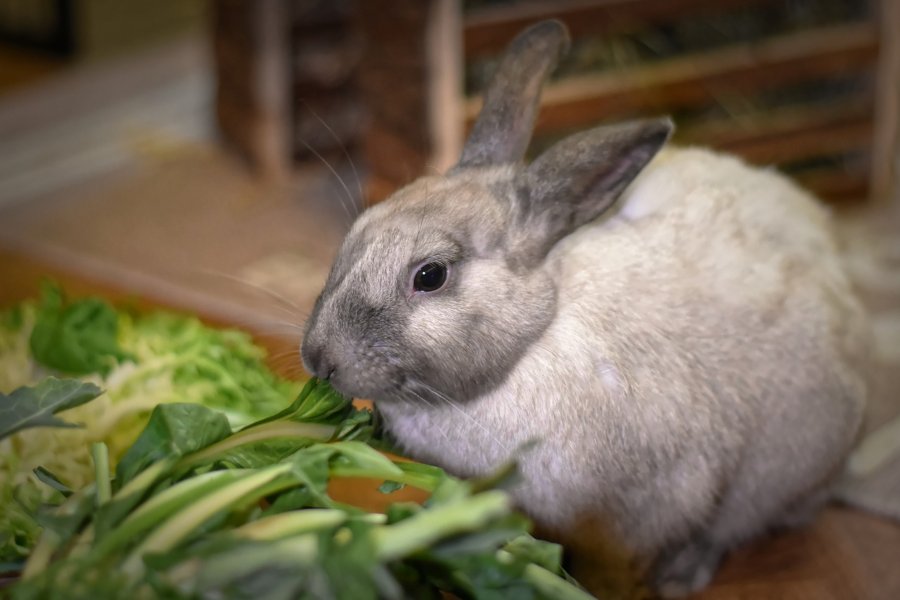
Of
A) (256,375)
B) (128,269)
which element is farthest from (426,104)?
(256,375)

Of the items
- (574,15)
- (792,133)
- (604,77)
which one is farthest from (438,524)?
(792,133)

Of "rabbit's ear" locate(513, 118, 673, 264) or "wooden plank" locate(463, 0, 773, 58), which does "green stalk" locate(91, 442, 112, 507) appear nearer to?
"rabbit's ear" locate(513, 118, 673, 264)

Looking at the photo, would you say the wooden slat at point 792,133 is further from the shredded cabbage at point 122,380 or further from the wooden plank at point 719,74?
the shredded cabbage at point 122,380

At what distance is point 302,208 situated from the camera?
3514mm

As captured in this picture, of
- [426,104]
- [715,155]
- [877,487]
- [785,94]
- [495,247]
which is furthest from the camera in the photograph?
[785,94]

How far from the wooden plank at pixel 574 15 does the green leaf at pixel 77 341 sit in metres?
1.30

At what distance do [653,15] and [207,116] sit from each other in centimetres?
184

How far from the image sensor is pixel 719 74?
3236mm

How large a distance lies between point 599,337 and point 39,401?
2.50ft

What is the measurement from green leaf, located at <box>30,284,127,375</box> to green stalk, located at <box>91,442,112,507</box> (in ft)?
1.85

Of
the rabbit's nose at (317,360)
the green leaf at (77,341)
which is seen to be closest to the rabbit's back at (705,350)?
→ the rabbit's nose at (317,360)

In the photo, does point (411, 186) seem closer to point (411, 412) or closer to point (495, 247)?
point (495, 247)

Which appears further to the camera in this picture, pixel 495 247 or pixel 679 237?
pixel 679 237

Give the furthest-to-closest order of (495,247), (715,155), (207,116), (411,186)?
(207,116) → (715,155) → (411,186) → (495,247)
